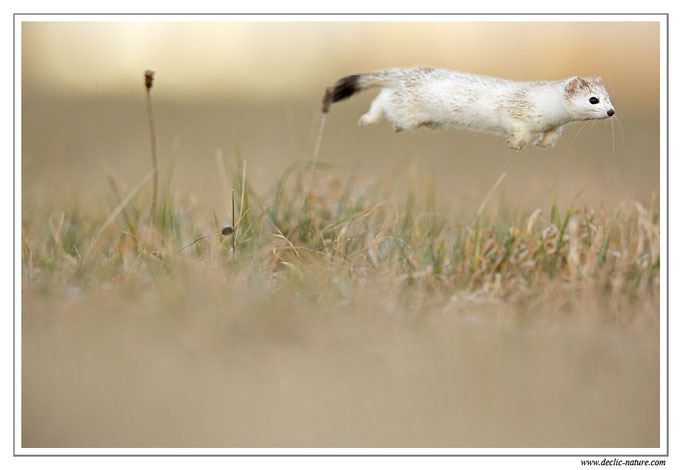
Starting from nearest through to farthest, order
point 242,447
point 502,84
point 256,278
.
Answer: point 502,84 < point 242,447 < point 256,278

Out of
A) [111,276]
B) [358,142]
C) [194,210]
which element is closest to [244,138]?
[358,142]

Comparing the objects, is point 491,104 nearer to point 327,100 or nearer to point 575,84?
point 575,84

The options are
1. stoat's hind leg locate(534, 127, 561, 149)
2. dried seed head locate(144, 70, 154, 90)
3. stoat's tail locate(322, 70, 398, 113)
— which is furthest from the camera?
dried seed head locate(144, 70, 154, 90)

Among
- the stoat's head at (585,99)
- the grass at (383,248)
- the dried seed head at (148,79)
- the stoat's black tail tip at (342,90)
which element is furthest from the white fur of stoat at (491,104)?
the dried seed head at (148,79)

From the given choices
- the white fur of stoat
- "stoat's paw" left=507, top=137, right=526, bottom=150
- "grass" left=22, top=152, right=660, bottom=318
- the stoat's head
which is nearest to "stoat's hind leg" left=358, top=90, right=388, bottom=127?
the white fur of stoat

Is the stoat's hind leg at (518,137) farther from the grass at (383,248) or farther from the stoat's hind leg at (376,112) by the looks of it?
the grass at (383,248)

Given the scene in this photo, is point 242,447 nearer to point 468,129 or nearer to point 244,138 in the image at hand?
point 468,129

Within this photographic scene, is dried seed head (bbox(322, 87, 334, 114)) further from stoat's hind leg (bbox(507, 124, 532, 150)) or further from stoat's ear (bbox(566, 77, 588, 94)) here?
stoat's ear (bbox(566, 77, 588, 94))
